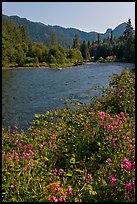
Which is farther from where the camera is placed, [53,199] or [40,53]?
[40,53]

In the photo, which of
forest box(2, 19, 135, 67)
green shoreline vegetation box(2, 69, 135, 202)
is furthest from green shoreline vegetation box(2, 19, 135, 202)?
forest box(2, 19, 135, 67)

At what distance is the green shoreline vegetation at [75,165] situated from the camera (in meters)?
3.21

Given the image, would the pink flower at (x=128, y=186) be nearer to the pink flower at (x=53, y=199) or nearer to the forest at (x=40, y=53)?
the pink flower at (x=53, y=199)

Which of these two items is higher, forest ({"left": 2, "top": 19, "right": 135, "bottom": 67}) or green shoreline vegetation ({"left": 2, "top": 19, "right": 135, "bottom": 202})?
forest ({"left": 2, "top": 19, "right": 135, "bottom": 67})

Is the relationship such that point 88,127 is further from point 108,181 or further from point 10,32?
point 10,32

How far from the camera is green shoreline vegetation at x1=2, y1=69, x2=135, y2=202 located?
10.5 feet

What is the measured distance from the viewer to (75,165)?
4.04m

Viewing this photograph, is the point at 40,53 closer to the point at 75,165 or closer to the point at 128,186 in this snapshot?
the point at 75,165

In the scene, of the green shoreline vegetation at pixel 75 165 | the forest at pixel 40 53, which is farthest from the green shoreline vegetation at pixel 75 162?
the forest at pixel 40 53

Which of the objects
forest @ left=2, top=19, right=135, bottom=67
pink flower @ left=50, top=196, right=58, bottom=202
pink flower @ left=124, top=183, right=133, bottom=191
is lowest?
pink flower @ left=50, top=196, right=58, bottom=202

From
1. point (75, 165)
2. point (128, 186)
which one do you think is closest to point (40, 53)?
point (75, 165)

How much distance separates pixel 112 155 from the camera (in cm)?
413

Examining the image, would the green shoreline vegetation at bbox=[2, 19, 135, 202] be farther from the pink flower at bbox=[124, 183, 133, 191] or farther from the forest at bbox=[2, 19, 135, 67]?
the forest at bbox=[2, 19, 135, 67]

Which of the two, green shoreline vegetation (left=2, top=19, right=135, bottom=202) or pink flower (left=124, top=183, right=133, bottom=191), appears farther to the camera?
green shoreline vegetation (left=2, top=19, right=135, bottom=202)
